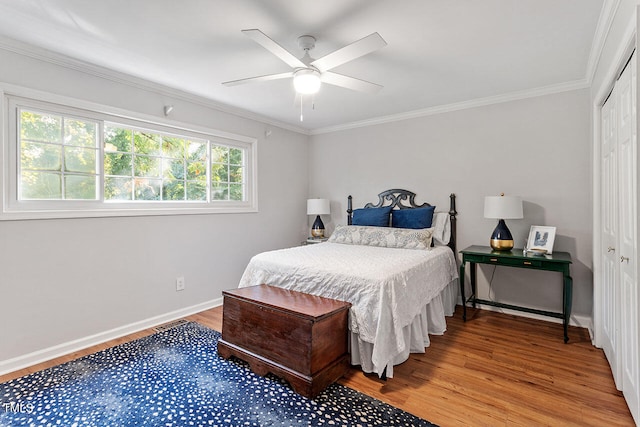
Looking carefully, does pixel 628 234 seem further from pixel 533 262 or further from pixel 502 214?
pixel 502 214

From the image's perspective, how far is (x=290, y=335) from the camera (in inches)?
83.1

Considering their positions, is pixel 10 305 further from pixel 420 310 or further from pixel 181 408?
pixel 420 310

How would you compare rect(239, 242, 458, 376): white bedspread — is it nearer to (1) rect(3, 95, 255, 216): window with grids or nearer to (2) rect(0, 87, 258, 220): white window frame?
(2) rect(0, 87, 258, 220): white window frame

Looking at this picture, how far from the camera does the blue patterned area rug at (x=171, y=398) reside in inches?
71.1

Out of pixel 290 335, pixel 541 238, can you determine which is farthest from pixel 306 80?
pixel 541 238

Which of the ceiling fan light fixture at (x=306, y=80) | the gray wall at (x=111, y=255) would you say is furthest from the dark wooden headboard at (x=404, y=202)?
the ceiling fan light fixture at (x=306, y=80)

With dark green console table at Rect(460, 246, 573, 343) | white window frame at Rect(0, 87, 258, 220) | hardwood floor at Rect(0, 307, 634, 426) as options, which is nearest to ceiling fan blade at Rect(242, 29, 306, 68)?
Result: white window frame at Rect(0, 87, 258, 220)

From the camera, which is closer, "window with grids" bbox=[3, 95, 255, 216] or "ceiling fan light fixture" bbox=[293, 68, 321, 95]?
"ceiling fan light fixture" bbox=[293, 68, 321, 95]

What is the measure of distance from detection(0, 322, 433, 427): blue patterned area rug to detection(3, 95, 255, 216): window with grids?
130cm

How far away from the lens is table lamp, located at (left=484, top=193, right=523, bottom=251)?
3139mm

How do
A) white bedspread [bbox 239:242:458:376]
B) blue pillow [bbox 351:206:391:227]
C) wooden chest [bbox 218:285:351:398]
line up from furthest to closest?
blue pillow [bbox 351:206:391:227] < white bedspread [bbox 239:242:458:376] < wooden chest [bbox 218:285:351:398]

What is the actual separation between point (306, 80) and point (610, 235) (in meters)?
2.37

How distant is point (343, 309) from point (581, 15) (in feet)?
7.87

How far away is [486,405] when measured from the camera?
193 centimetres
